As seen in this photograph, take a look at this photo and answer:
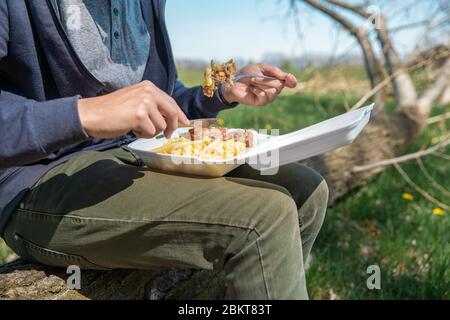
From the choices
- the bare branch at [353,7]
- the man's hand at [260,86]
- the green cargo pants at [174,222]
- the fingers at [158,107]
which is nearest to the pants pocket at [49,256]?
the green cargo pants at [174,222]

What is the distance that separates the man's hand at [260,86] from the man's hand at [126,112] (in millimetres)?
484

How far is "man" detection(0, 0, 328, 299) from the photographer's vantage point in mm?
958

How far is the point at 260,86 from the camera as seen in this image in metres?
1.43

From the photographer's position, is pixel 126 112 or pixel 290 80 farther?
pixel 290 80

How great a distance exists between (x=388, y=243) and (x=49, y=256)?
143 cm

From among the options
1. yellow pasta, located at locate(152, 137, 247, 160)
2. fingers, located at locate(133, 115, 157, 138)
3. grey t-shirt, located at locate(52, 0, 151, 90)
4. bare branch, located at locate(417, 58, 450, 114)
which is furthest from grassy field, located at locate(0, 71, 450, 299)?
fingers, located at locate(133, 115, 157, 138)

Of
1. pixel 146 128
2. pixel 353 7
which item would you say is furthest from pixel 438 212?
pixel 146 128

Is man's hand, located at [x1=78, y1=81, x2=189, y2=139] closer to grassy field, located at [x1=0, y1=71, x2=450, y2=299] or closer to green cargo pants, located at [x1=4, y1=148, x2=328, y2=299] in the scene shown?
green cargo pants, located at [x1=4, y1=148, x2=328, y2=299]

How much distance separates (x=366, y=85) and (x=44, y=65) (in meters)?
7.50

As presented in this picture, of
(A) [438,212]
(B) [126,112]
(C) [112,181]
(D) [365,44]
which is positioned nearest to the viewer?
(B) [126,112]

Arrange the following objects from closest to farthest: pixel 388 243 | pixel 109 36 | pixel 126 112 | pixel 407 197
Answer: pixel 126 112 → pixel 109 36 → pixel 388 243 → pixel 407 197

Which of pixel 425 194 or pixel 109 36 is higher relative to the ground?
pixel 109 36

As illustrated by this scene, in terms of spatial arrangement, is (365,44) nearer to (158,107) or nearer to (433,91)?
(433,91)
